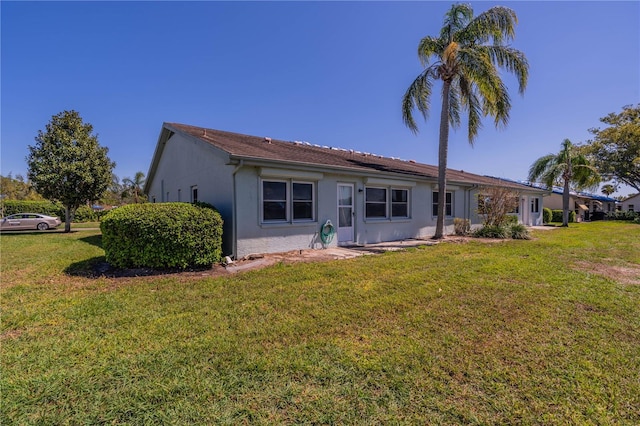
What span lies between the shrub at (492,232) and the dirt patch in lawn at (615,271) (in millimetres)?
5817

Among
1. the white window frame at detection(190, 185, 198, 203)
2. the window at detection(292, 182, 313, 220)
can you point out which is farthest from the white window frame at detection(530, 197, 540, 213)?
the white window frame at detection(190, 185, 198, 203)

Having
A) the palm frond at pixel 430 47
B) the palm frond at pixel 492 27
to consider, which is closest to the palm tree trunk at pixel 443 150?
the palm frond at pixel 430 47

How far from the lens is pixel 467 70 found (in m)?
11.3

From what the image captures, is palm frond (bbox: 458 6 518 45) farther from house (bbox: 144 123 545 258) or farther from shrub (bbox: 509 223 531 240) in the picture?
shrub (bbox: 509 223 531 240)


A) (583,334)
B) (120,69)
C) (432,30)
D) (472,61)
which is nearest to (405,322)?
(583,334)

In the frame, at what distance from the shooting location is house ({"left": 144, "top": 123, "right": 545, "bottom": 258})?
8461 millimetres

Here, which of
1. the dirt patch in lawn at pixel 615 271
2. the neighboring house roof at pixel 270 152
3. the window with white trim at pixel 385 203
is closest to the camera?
the dirt patch in lawn at pixel 615 271

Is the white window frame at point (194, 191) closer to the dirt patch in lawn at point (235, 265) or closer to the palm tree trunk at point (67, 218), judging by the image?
the dirt patch in lawn at point (235, 265)

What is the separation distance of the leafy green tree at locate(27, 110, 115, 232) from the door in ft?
53.0

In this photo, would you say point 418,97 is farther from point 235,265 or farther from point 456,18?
point 235,265

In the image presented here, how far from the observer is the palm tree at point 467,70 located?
11.2m

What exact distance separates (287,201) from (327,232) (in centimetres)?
197

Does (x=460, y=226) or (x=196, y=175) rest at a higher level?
(x=196, y=175)

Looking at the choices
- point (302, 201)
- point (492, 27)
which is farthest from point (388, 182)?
point (492, 27)
